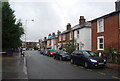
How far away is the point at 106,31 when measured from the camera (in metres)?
20.4

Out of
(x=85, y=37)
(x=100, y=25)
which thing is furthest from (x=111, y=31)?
(x=85, y=37)

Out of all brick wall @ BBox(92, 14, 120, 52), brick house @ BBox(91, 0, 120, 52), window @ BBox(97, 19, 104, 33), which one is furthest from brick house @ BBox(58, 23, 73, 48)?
brick wall @ BBox(92, 14, 120, 52)

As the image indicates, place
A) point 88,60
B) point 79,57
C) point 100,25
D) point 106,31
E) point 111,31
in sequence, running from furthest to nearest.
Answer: point 100,25, point 106,31, point 111,31, point 79,57, point 88,60

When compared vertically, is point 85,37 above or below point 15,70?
above

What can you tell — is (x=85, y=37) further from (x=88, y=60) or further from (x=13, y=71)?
(x=13, y=71)

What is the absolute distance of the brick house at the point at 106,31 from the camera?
60.6 feet

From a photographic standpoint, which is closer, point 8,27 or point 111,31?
point 111,31

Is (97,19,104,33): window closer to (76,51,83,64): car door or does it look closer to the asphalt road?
(76,51,83,64): car door

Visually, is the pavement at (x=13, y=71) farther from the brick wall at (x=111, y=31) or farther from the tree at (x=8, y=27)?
the brick wall at (x=111, y=31)

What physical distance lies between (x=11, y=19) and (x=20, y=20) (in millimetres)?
5513

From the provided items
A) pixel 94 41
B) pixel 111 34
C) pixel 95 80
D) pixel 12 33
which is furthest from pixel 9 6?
pixel 95 80

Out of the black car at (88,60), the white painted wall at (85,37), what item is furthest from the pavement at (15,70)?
the white painted wall at (85,37)

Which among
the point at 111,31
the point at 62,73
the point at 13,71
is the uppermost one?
the point at 111,31

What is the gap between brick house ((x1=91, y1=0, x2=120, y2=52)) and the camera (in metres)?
18.5
